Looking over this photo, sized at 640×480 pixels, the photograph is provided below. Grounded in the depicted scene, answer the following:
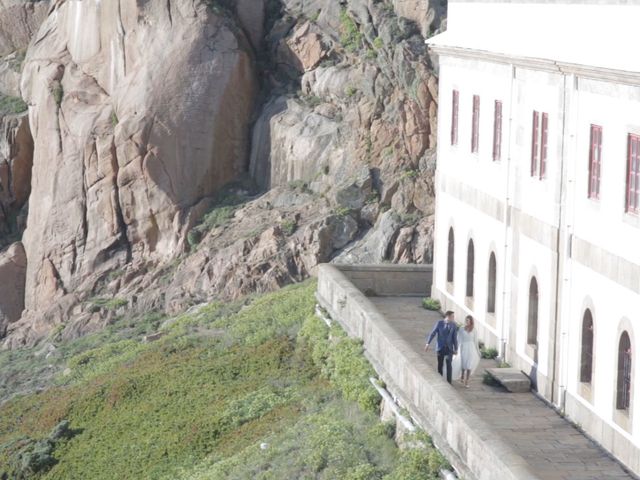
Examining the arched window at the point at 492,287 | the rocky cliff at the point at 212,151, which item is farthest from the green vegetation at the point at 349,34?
the arched window at the point at 492,287

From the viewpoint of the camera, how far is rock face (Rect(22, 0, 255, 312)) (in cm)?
4409

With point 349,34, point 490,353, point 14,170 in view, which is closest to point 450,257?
point 490,353

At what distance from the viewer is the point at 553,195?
2267 cm

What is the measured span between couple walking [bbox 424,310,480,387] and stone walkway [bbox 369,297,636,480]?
0.31 m

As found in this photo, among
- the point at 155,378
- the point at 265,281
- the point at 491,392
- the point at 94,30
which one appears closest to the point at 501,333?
the point at 491,392

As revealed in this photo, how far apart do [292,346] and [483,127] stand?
6110mm

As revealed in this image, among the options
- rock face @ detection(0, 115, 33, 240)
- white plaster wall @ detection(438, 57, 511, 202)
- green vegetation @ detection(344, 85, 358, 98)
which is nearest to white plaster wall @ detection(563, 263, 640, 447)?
white plaster wall @ detection(438, 57, 511, 202)

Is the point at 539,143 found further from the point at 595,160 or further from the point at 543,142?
the point at 595,160

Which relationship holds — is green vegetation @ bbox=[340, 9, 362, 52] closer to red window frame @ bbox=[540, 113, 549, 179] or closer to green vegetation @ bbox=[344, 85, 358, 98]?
green vegetation @ bbox=[344, 85, 358, 98]

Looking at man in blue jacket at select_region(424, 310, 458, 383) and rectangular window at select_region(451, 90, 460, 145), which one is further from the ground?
rectangular window at select_region(451, 90, 460, 145)

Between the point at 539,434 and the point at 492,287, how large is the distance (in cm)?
629

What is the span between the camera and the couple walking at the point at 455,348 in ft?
74.2

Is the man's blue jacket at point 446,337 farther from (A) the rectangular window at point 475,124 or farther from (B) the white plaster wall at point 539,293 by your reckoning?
(A) the rectangular window at point 475,124

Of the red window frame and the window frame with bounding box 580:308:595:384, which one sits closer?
the window frame with bounding box 580:308:595:384
